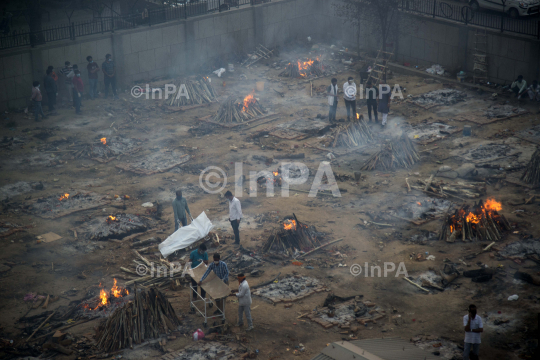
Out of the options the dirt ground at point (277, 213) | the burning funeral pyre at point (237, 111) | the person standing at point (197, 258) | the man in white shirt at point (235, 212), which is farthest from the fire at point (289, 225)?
the burning funeral pyre at point (237, 111)

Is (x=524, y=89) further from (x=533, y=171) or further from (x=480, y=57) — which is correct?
(x=533, y=171)

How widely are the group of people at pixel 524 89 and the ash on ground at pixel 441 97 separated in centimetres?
195

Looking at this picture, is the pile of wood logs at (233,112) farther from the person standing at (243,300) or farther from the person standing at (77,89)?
the person standing at (243,300)

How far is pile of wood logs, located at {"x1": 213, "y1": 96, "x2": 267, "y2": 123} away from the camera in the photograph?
2119 centimetres

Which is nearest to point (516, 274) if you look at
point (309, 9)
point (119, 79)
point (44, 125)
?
point (44, 125)

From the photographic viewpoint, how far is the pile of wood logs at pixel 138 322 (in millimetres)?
9680

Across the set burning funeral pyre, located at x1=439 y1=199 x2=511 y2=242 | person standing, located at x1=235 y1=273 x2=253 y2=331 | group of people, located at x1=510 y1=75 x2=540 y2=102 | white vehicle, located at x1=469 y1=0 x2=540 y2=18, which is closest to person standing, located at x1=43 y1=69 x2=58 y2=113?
person standing, located at x1=235 y1=273 x2=253 y2=331

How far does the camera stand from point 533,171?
14.8 meters

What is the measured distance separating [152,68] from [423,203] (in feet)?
51.7

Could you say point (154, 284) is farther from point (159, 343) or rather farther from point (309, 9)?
point (309, 9)

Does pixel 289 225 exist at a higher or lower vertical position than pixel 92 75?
lower

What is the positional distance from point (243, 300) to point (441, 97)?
15078mm

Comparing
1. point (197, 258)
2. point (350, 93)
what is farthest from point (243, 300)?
point (350, 93)

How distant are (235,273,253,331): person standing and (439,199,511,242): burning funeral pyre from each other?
5306 millimetres
